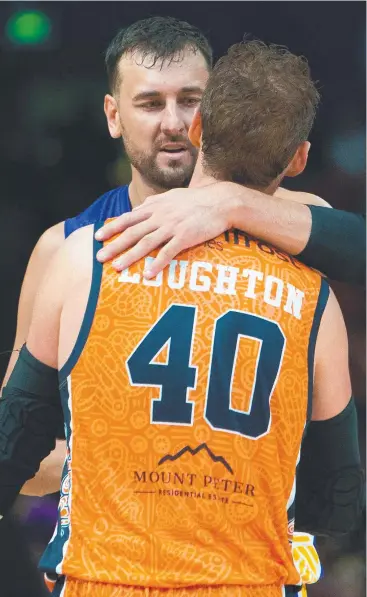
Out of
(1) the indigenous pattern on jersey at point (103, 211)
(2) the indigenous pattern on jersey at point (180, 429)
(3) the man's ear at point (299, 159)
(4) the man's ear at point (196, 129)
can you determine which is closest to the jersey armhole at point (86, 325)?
(2) the indigenous pattern on jersey at point (180, 429)

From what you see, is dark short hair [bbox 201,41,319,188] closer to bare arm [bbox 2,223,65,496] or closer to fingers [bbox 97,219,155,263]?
fingers [bbox 97,219,155,263]

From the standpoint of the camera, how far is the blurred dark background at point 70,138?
349 cm

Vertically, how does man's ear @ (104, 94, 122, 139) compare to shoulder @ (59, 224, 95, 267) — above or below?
above

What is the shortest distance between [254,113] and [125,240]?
342 millimetres

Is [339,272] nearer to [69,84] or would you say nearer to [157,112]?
[157,112]

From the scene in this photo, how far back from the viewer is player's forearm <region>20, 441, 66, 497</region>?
2037 mm

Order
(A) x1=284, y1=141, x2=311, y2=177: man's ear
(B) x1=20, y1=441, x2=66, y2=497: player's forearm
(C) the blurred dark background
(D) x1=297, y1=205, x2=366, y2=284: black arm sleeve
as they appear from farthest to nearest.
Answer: (C) the blurred dark background, (B) x1=20, y1=441, x2=66, y2=497: player's forearm, (D) x1=297, y1=205, x2=366, y2=284: black arm sleeve, (A) x1=284, y1=141, x2=311, y2=177: man's ear

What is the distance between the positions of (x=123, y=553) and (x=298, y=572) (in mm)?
357

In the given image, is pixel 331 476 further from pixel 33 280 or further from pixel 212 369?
pixel 33 280

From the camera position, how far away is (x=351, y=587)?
3.66 metres

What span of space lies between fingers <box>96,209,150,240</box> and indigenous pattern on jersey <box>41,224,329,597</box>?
72 mm

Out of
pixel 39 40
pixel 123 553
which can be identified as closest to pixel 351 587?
pixel 123 553

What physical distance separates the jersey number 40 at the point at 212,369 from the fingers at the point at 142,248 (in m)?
0.11

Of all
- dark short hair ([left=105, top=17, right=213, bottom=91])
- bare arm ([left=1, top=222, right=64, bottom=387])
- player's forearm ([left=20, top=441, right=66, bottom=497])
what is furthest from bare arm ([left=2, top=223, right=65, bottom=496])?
dark short hair ([left=105, top=17, right=213, bottom=91])
